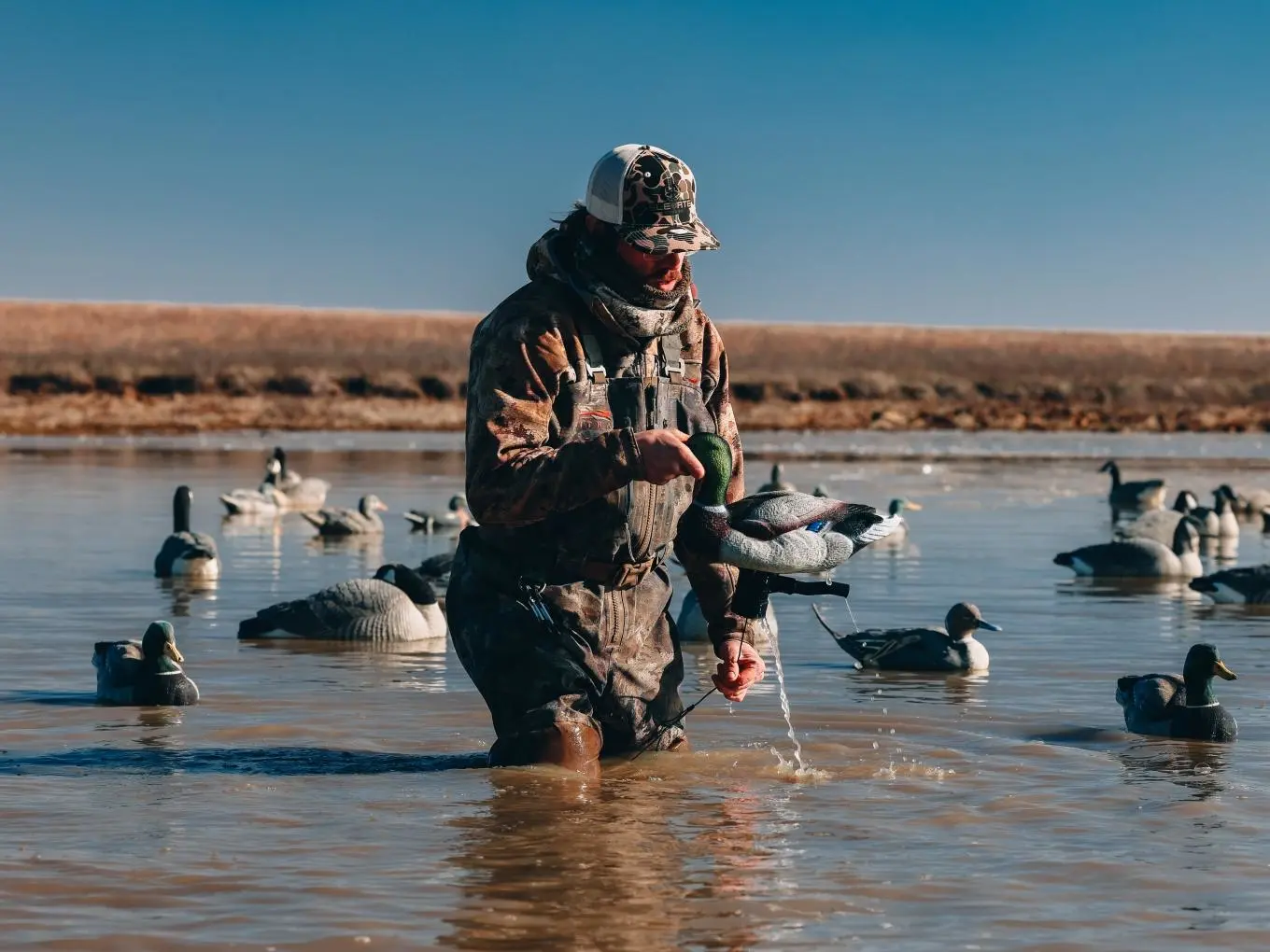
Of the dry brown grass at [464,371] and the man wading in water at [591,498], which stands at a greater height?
the dry brown grass at [464,371]

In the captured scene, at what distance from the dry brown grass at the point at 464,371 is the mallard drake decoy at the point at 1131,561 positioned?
46529 mm

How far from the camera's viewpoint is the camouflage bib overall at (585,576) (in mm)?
6832

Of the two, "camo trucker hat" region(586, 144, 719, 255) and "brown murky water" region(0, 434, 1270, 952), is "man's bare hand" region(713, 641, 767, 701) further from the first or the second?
"camo trucker hat" region(586, 144, 719, 255)

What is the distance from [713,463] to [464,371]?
74720mm

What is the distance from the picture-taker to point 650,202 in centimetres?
671

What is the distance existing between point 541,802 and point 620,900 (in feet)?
4.04

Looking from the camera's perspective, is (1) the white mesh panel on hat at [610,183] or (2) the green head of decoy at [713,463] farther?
(1) the white mesh panel on hat at [610,183]

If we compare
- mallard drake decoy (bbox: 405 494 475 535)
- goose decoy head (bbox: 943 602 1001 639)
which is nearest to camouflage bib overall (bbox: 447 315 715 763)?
goose decoy head (bbox: 943 602 1001 639)

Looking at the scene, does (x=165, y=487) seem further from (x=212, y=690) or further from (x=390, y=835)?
(x=390, y=835)

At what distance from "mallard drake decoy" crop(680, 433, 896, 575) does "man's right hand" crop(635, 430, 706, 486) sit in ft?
0.47

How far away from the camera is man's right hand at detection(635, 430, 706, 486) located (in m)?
6.19

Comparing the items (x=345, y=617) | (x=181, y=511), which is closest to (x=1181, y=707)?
(x=345, y=617)

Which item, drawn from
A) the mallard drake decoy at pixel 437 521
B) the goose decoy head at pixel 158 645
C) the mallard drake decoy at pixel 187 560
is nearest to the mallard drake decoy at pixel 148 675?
the goose decoy head at pixel 158 645

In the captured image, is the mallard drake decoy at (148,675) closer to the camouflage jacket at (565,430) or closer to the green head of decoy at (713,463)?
the camouflage jacket at (565,430)
